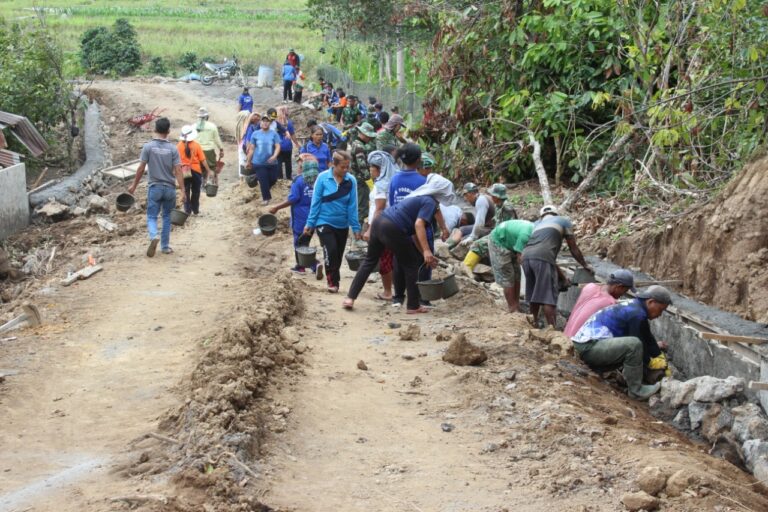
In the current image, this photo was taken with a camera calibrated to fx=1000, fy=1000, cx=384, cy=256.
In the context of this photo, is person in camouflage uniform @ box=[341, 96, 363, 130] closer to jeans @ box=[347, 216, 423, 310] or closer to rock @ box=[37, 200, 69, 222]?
rock @ box=[37, 200, 69, 222]

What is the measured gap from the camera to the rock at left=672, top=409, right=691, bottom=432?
8.14 meters

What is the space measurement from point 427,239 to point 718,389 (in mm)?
3294

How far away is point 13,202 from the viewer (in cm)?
1694

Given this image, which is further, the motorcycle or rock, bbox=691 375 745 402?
the motorcycle

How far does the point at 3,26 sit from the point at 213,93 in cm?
1390

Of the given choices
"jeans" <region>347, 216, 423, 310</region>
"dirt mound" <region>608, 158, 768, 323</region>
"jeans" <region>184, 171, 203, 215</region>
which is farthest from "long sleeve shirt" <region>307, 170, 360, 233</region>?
"jeans" <region>184, 171, 203, 215</region>

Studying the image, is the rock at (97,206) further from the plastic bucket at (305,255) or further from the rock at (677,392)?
the rock at (677,392)

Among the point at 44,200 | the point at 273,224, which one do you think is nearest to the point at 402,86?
the point at 44,200

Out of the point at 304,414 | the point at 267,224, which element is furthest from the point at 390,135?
the point at 304,414

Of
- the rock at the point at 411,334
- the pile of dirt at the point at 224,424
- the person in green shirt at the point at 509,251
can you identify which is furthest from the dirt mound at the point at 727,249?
the pile of dirt at the point at 224,424

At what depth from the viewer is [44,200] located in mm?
18094

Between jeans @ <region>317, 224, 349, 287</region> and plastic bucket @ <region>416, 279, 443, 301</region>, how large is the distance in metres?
1.31

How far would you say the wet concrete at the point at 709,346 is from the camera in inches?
330

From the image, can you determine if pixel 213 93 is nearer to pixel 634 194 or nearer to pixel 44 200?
pixel 44 200
